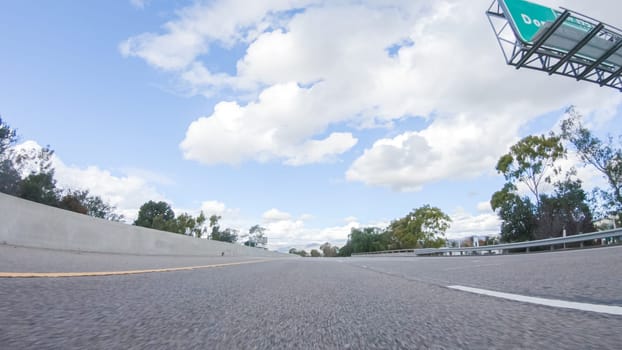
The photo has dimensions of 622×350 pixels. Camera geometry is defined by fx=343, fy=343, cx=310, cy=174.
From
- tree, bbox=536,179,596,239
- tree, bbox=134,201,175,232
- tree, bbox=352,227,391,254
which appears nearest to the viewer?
tree, bbox=536,179,596,239

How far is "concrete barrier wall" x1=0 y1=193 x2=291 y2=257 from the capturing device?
9628mm

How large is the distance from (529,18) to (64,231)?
21342mm

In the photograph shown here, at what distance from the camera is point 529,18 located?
16250 mm

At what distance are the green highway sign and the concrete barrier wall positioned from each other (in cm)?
1985

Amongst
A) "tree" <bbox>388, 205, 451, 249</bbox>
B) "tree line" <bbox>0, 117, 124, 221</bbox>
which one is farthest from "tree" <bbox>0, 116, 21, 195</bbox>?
"tree" <bbox>388, 205, 451, 249</bbox>

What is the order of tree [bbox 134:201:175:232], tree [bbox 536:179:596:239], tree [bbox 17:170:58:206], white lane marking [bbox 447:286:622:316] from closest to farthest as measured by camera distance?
white lane marking [bbox 447:286:622:316]
tree [bbox 536:179:596:239]
tree [bbox 17:170:58:206]
tree [bbox 134:201:175:232]

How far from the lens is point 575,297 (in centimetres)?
240

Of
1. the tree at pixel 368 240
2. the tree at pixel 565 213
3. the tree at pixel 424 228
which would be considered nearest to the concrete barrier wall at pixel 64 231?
the tree at pixel 565 213

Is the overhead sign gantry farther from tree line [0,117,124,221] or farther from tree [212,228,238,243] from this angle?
tree [212,228,238,243]

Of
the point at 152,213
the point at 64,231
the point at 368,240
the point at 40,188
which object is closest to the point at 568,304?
the point at 64,231

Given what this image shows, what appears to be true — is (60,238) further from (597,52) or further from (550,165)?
(550,165)

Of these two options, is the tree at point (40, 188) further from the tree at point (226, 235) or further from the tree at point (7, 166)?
the tree at point (226, 235)

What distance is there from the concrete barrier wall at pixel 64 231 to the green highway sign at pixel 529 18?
19849 millimetres

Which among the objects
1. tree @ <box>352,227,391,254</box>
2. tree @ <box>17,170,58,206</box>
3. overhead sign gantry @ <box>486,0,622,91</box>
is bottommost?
tree @ <box>352,227,391,254</box>
